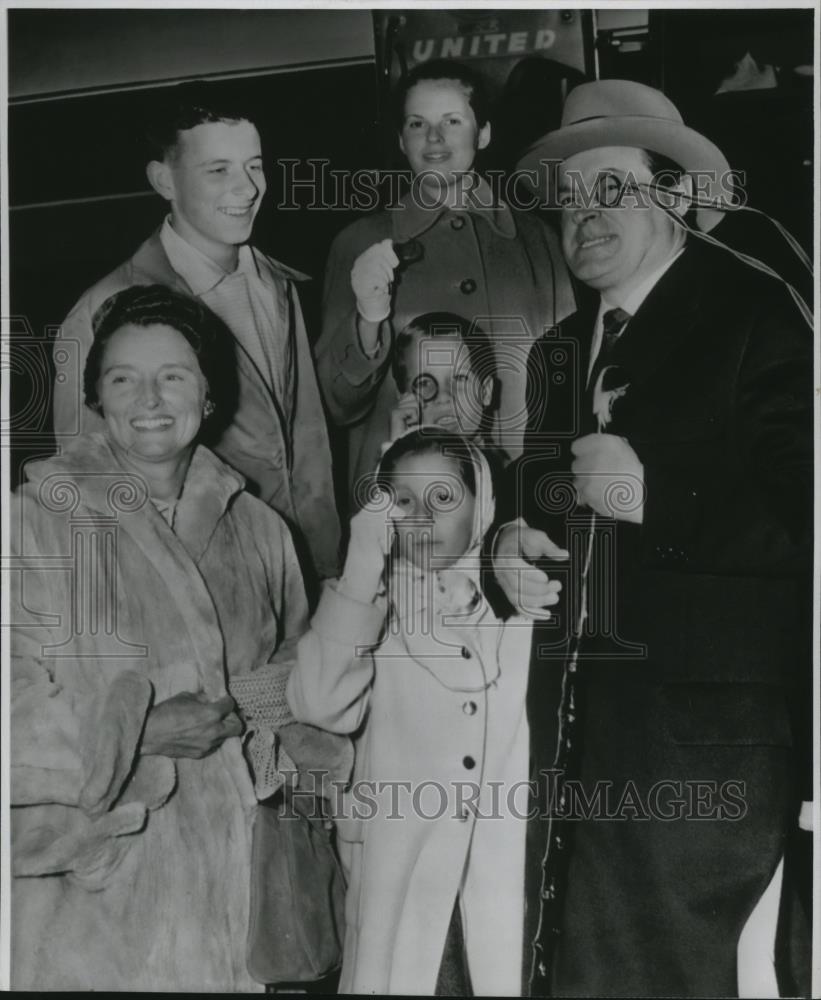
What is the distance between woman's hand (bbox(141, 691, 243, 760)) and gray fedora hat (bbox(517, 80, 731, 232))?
138 centimetres

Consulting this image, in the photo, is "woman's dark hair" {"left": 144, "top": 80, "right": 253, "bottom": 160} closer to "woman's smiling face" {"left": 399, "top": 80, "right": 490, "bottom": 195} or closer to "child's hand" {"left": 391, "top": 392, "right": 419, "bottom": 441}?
"woman's smiling face" {"left": 399, "top": 80, "right": 490, "bottom": 195}

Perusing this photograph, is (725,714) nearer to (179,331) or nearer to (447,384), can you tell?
(447,384)

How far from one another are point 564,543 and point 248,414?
77 cm

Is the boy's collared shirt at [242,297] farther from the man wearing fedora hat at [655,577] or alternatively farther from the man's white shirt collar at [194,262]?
the man wearing fedora hat at [655,577]

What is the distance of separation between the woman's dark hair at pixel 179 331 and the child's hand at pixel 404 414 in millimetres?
361

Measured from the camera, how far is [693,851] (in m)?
2.53

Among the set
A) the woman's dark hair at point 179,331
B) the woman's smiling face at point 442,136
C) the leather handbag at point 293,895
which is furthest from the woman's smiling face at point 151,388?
the leather handbag at point 293,895

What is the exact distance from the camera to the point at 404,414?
2.55m

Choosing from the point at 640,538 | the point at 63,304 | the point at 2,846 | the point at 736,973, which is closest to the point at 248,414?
the point at 63,304

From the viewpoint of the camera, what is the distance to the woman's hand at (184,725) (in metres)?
2.47

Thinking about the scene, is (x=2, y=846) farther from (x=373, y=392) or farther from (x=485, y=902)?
(x=373, y=392)

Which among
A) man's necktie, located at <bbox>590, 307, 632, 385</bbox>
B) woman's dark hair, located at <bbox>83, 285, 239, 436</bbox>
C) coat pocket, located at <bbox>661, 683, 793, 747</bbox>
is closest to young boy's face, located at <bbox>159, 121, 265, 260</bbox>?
woman's dark hair, located at <bbox>83, 285, 239, 436</bbox>

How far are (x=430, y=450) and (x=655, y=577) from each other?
22.5 inches

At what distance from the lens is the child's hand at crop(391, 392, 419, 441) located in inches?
100
